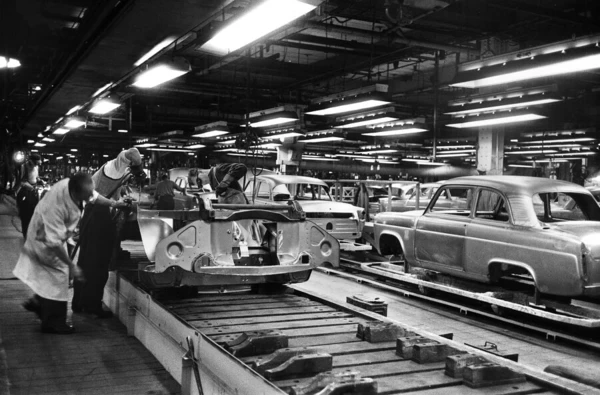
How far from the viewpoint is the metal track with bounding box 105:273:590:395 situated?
3.47 meters

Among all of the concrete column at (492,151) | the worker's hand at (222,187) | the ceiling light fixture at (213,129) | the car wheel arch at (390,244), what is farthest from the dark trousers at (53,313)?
the concrete column at (492,151)

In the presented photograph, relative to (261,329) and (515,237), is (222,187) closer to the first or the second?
(261,329)

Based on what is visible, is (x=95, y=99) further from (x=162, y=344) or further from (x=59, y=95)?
(x=162, y=344)

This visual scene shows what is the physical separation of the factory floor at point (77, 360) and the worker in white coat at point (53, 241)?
519mm

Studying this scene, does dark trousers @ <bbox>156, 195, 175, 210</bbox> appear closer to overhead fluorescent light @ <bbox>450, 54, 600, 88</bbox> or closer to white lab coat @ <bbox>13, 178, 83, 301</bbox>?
white lab coat @ <bbox>13, 178, 83, 301</bbox>

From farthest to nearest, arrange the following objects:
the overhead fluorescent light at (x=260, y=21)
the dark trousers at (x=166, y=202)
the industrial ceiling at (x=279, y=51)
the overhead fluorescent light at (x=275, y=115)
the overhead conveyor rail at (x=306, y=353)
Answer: the overhead fluorescent light at (x=275, y=115) → the dark trousers at (x=166, y=202) → the industrial ceiling at (x=279, y=51) → the overhead fluorescent light at (x=260, y=21) → the overhead conveyor rail at (x=306, y=353)

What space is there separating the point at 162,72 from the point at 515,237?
5.45 metres

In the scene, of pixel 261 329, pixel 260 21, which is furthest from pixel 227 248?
pixel 260 21

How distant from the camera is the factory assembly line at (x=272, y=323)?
3.50 metres

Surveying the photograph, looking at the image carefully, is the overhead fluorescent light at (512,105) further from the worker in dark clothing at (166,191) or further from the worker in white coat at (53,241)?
the worker in white coat at (53,241)

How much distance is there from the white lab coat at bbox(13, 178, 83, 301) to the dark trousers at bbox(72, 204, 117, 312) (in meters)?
0.85

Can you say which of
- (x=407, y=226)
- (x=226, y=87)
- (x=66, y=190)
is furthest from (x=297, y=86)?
(x=66, y=190)

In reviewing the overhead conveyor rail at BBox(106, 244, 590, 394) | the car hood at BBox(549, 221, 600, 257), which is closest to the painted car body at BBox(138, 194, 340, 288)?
the overhead conveyor rail at BBox(106, 244, 590, 394)

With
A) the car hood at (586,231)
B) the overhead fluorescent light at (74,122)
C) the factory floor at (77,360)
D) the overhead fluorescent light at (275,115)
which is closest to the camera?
the factory floor at (77,360)
